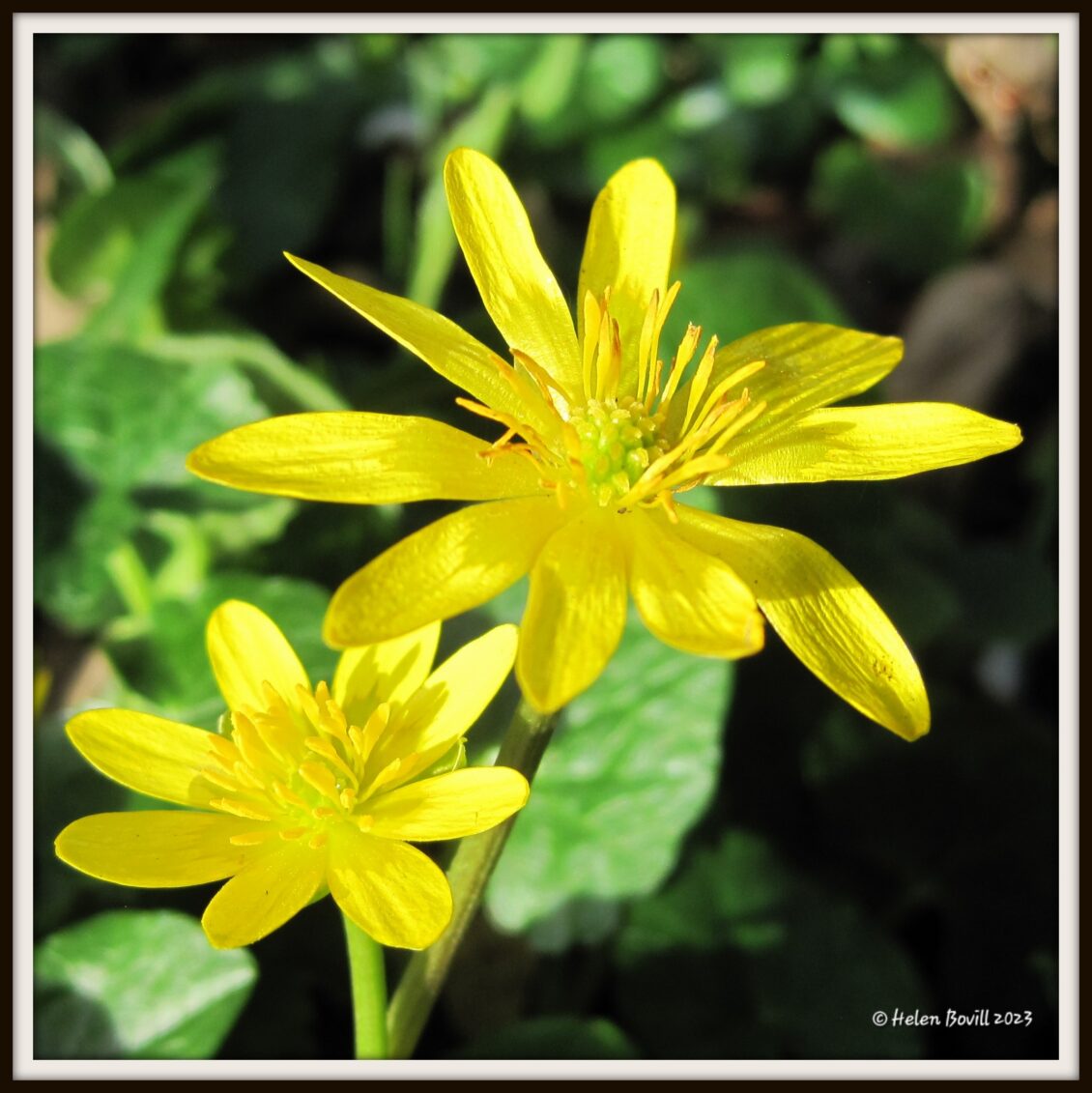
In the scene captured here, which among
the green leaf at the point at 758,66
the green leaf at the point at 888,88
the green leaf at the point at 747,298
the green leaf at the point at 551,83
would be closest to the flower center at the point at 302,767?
the green leaf at the point at 747,298

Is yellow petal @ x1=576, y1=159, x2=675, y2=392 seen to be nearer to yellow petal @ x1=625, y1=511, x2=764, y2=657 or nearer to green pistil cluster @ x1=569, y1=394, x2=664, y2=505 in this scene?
green pistil cluster @ x1=569, y1=394, x2=664, y2=505

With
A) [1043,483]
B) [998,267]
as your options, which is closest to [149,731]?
[1043,483]

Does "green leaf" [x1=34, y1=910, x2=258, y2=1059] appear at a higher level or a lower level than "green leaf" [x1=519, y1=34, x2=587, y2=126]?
lower

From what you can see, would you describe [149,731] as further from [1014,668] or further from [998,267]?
[998,267]

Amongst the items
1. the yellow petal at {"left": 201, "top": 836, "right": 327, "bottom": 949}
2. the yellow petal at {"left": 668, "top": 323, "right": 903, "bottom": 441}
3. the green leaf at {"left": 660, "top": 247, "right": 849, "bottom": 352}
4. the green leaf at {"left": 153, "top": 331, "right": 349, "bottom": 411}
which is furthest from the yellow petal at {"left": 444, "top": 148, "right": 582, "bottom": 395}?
the green leaf at {"left": 660, "top": 247, "right": 849, "bottom": 352}

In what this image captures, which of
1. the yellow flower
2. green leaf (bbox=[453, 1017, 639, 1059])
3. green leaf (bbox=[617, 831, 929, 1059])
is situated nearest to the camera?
the yellow flower

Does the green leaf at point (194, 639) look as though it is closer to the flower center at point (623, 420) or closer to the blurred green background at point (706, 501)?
the blurred green background at point (706, 501)
